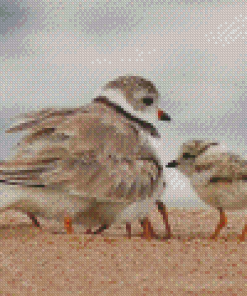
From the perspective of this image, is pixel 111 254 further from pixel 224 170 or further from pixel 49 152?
pixel 224 170

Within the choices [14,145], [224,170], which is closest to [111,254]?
[14,145]

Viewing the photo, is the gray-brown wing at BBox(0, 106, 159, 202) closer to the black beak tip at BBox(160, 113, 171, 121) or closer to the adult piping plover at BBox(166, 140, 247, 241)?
the black beak tip at BBox(160, 113, 171, 121)

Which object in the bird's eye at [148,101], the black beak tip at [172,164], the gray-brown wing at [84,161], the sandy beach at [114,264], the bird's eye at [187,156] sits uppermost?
the bird's eye at [148,101]

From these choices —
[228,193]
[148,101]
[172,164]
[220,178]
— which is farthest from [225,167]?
[148,101]

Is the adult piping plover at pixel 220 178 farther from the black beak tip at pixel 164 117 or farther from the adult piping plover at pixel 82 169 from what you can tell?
the adult piping plover at pixel 82 169

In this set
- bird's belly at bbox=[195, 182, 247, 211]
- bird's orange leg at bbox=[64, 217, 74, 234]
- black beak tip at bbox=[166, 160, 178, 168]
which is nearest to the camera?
bird's orange leg at bbox=[64, 217, 74, 234]

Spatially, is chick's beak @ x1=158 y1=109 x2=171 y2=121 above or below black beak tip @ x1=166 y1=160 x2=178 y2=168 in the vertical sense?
above

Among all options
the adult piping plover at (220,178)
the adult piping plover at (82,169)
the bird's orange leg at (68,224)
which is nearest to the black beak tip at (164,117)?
the adult piping plover at (82,169)

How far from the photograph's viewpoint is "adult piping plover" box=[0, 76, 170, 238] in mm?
5129

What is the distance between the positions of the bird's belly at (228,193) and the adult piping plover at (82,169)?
1.07 meters

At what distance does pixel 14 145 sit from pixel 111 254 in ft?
4.53

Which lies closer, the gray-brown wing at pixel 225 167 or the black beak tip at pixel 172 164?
the gray-brown wing at pixel 225 167

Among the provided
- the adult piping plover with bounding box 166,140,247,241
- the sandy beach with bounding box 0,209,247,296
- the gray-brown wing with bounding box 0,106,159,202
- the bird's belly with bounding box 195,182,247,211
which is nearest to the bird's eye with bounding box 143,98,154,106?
the gray-brown wing with bounding box 0,106,159,202

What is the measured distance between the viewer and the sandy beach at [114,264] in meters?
4.56
